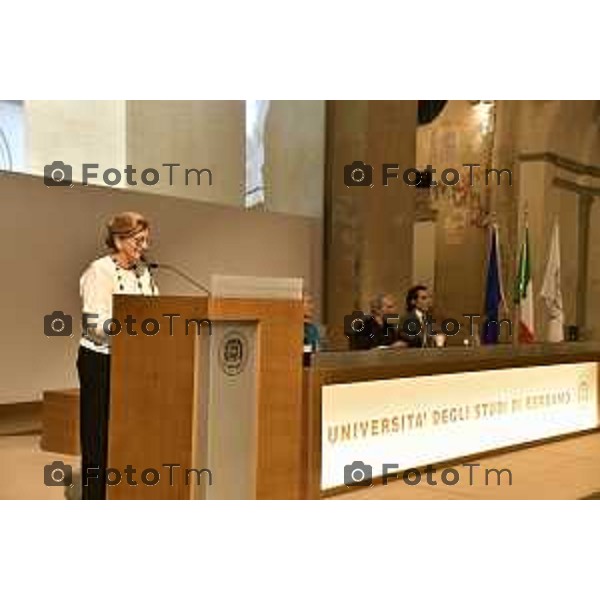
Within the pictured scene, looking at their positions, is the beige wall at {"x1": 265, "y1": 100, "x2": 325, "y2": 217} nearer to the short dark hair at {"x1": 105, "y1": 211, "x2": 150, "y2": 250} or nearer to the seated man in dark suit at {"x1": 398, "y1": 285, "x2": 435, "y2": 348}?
the seated man in dark suit at {"x1": 398, "y1": 285, "x2": 435, "y2": 348}

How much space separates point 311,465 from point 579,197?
9.16 metres

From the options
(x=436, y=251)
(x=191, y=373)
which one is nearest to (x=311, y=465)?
(x=191, y=373)

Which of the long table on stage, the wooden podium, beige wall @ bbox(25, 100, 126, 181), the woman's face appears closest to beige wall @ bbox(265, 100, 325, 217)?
beige wall @ bbox(25, 100, 126, 181)

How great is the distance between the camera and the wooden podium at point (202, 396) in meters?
2.57

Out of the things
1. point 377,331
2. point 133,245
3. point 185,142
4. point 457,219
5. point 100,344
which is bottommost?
point 377,331

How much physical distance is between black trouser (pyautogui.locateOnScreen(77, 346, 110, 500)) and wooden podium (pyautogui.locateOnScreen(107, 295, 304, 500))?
0.30 m

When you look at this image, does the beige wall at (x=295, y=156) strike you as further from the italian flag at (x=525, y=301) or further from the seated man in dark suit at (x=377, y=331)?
the seated man in dark suit at (x=377, y=331)

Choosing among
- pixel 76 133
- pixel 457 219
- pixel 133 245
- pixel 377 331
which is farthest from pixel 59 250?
pixel 457 219

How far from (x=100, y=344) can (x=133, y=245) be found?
38cm

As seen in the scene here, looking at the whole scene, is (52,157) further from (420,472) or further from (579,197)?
(579,197)

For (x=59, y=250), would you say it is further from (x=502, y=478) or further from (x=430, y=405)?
(x=502, y=478)

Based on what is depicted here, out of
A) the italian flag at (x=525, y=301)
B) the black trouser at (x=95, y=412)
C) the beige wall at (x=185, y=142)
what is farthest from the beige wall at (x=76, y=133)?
the black trouser at (x=95, y=412)

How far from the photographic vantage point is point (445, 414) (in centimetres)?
372

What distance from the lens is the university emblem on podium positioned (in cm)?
259
